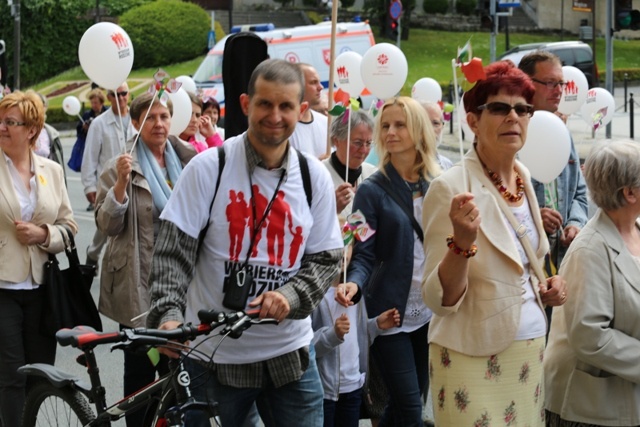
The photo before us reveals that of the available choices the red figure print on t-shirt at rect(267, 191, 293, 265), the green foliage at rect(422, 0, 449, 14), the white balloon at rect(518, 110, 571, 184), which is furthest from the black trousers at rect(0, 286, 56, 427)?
the green foliage at rect(422, 0, 449, 14)

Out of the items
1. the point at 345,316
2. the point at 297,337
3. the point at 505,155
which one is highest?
the point at 505,155

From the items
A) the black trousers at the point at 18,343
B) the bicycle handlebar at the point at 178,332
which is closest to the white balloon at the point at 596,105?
the black trousers at the point at 18,343

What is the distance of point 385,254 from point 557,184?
46.1 inches

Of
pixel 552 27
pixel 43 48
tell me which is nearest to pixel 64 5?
pixel 43 48

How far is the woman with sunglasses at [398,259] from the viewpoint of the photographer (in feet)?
18.1

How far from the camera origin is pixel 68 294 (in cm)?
575

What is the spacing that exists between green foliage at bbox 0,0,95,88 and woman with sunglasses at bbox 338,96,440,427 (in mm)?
43395

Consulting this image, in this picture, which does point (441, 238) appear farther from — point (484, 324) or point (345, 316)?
point (345, 316)

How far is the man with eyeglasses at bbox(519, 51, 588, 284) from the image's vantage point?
18.8 feet

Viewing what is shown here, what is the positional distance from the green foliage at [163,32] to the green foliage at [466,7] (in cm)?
1751

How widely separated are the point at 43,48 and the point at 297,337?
45.4 metres

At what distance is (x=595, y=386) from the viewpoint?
4.36m

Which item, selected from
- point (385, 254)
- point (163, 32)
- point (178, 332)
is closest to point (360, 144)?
point (385, 254)

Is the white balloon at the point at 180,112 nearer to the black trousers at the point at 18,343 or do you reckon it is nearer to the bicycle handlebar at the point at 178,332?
the black trousers at the point at 18,343
